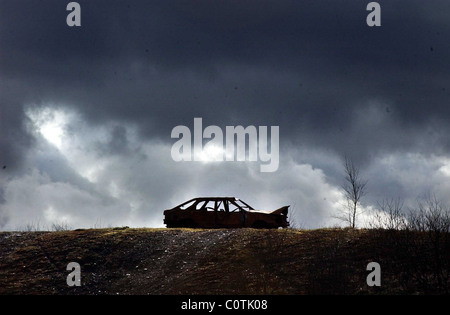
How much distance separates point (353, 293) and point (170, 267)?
6016 millimetres

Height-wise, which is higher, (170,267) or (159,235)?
(159,235)

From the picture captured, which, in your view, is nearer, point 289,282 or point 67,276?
point 289,282

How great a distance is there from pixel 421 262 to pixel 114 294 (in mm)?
8980

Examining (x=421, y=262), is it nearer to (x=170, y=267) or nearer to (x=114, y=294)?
(x=170, y=267)

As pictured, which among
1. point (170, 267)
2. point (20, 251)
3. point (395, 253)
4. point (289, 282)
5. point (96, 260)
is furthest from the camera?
point (20, 251)

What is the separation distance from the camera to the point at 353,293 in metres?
12.6

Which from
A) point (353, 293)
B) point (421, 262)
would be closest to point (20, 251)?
point (353, 293)

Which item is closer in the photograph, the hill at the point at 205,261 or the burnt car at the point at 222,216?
the hill at the point at 205,261

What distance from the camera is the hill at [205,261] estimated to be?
13.4m

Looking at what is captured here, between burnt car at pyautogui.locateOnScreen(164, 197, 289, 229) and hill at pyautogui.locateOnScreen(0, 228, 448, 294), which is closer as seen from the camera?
hill at pyautogui.locateOnScreen(0, 228, 448, 294)

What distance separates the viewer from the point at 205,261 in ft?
51.4

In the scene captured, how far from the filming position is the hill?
43.9 ft
